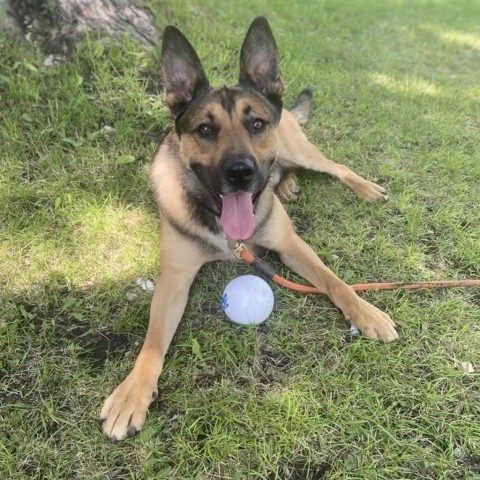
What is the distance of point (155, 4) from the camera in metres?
5.87

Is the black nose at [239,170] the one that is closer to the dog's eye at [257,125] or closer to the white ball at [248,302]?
the dog's eye at [257,125]

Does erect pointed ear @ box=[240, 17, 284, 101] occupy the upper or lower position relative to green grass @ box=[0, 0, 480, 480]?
upper

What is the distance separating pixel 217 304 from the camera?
10.8 ft

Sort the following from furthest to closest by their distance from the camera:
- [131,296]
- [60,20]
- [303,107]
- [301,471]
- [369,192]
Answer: [303,107], [60,20], [369,192], [131,296], [301,471]

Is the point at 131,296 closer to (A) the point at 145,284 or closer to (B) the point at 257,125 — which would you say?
(A) the point at 145,284

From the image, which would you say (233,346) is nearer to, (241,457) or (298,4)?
(241,457)

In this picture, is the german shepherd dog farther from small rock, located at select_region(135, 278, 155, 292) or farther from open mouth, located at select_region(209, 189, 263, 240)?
small rock, located at select_region(135, 278, 155, 292)

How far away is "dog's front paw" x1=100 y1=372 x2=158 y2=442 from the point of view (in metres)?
2.45

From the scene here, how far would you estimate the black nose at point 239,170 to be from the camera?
109 inches

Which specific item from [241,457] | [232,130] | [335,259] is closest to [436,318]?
[335,259]

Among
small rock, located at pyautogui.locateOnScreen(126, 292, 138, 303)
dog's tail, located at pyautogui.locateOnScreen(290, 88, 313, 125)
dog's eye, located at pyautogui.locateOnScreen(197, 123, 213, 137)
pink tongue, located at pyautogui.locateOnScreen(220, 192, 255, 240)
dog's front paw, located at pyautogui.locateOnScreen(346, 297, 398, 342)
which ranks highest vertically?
dog's eye, located at pyautogui.locateOnScreen(197, 123, 213, 137)

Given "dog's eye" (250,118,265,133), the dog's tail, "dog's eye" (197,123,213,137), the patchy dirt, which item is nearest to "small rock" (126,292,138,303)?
"dog's eye" (197,123,213,137)

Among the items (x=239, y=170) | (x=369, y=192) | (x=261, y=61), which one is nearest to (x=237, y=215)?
(x=239, y=170)

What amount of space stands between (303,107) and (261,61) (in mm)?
1878
